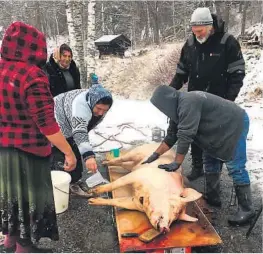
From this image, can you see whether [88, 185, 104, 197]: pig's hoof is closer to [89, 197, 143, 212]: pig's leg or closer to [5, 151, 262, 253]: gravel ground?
[5, 151, 262, 253]: gravel ground

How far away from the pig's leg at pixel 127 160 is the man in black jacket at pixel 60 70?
3.87 ft

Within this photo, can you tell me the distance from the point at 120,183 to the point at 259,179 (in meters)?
2.10

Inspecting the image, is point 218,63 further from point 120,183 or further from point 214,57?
point 120,183

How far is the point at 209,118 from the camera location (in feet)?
11.4

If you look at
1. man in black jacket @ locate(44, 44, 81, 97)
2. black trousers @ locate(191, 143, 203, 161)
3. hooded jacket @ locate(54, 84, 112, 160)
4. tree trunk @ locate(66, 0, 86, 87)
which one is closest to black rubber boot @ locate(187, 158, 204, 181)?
black trousers @ locate(191, 143, 203, 161)

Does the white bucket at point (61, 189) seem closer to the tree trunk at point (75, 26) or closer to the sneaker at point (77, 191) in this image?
the sneaker at point (77, 191)

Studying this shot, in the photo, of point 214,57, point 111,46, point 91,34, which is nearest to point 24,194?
point 214,57

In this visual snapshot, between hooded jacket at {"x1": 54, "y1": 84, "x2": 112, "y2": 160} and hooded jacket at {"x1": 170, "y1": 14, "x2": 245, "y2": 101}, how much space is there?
4.70 ft

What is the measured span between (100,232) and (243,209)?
1.51m

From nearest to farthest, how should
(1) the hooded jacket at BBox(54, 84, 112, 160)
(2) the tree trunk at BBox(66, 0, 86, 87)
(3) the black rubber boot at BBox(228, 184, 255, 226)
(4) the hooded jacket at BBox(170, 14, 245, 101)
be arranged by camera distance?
(1) the hooded jacket at BBox(54, 84, 112, 160) → (3) the black rubber boot at BBox(228, 184, 255, 226) → (4) the hooded jacket at BBox(170, 14, 245, 101) → (2) the tree trunk at BBox(66, 0, 86, 87)

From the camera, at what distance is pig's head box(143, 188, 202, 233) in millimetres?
3111

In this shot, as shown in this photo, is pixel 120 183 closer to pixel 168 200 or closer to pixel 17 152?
pixel 168 200

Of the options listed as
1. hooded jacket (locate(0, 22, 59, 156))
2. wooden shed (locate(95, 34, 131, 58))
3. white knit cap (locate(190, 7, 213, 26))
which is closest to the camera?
hooded jacket (locate(0, 22, 59, 156))

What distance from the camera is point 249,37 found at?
15.1m
